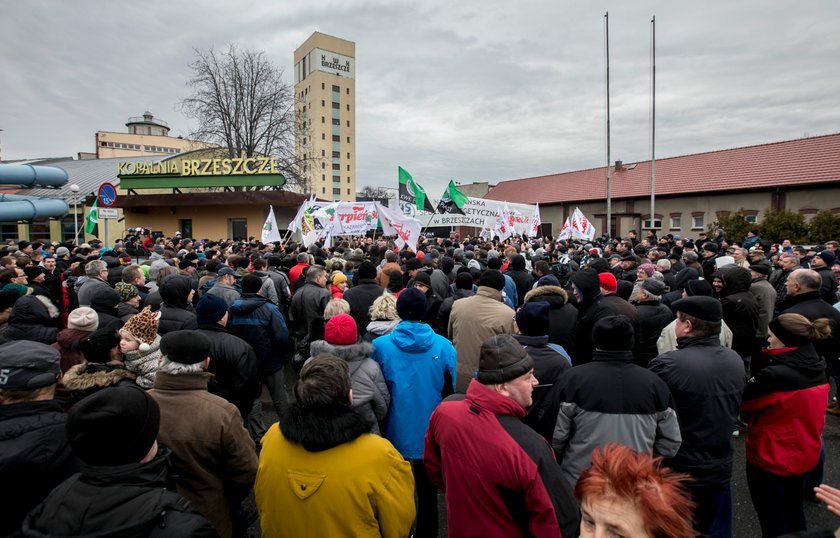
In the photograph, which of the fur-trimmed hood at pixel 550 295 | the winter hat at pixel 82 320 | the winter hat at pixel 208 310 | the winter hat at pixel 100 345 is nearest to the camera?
the winter hat at pixel 100 345

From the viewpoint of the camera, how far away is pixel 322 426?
83.1 inches

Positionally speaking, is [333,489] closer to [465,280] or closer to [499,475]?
[499,475]

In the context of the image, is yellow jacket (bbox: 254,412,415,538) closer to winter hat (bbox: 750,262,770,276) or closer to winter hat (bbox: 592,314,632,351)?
winter hat (bbox: 592,314,632,351)

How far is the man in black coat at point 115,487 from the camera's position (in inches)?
61.9

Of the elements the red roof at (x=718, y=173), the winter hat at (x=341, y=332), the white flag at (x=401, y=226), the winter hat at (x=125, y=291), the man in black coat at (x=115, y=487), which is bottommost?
the man in black coat at (x=115, y=487)

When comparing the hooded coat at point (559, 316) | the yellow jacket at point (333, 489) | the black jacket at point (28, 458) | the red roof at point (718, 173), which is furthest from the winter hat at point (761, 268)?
the red roof at point (718, 173)

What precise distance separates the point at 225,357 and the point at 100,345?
3.60ft

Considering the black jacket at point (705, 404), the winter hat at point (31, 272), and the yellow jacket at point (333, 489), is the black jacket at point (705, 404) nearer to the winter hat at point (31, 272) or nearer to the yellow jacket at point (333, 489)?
the yellow jacket at point (333, 489)

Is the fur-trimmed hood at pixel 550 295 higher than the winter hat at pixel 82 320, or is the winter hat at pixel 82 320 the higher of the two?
the fur-trimmed hood at pixel 550 295

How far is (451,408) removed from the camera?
91.5 inches

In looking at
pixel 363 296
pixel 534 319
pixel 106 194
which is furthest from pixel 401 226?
pixel 534 319

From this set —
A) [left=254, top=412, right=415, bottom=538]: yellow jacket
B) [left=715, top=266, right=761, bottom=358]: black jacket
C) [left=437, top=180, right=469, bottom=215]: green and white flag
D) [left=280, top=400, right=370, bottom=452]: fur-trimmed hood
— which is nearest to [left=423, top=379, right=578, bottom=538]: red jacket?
[left=254, top=412, right=415, bottom=538]: yellow jacket

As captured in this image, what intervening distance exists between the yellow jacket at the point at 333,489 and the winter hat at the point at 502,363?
0.59 m

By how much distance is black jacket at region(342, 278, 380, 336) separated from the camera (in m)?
5.93
